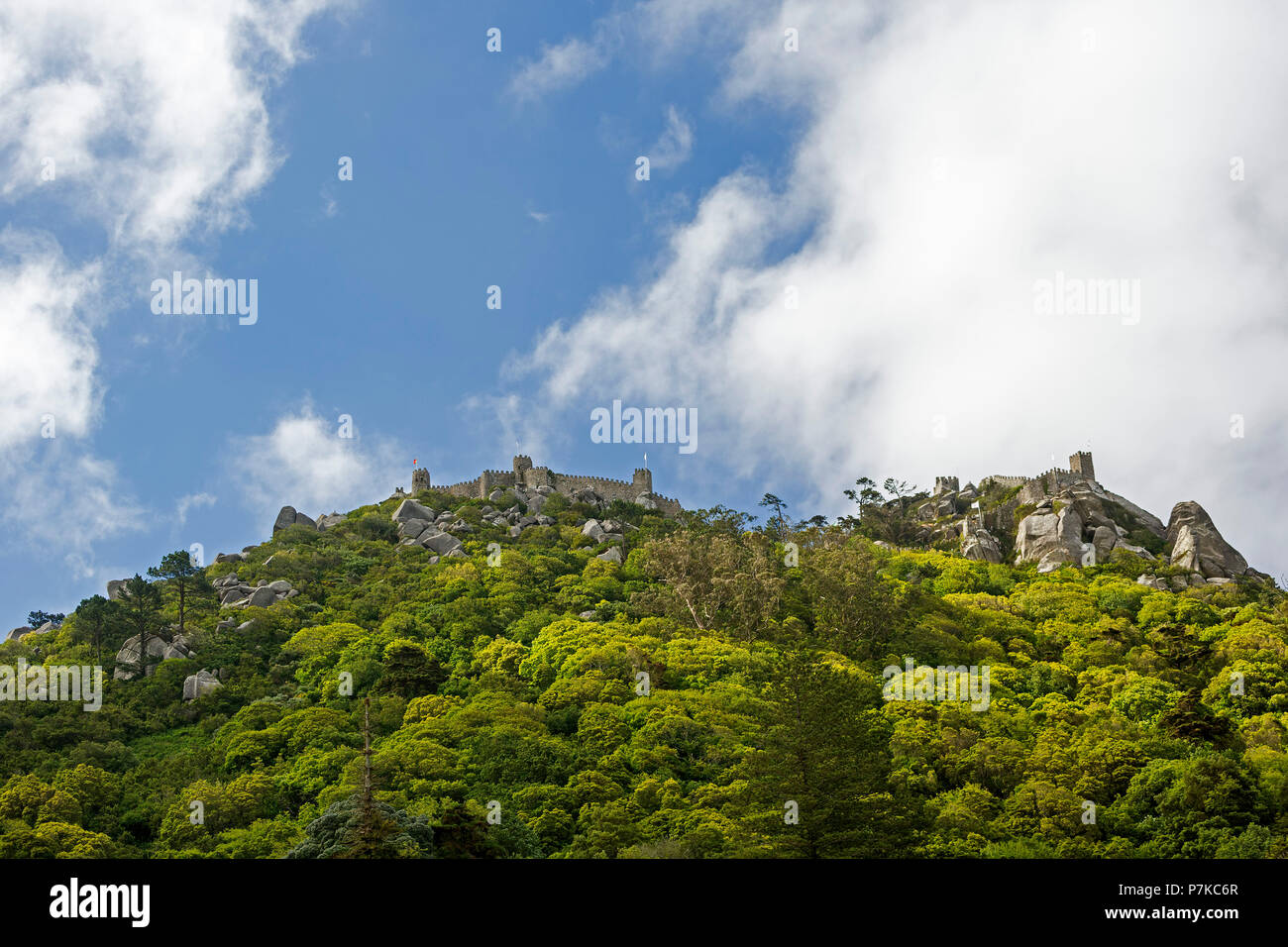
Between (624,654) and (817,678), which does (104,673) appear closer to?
(624,654)

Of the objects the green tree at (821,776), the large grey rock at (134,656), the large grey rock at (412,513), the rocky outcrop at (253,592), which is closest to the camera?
the green tree at (821,776)

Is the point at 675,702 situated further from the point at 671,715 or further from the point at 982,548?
the point at 982,548

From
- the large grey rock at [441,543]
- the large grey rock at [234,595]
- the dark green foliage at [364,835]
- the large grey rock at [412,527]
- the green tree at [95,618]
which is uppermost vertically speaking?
the large grey rock at [412,527]

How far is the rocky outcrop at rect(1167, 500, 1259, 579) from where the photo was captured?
75.4 metres

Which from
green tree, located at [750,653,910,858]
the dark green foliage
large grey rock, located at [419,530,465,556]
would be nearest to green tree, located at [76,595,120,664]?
large grey rock, located at [419,530,465,556]

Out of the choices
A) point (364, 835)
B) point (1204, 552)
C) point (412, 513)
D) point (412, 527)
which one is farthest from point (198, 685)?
point (1204, 552)

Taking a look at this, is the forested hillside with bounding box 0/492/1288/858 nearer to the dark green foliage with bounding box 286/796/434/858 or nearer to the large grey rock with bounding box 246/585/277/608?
the dark green foliage with bounding box 286/796/434/858

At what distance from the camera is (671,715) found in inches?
1828

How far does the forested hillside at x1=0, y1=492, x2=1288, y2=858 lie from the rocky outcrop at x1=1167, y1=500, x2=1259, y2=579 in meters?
3.34

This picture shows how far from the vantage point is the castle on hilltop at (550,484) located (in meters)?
106

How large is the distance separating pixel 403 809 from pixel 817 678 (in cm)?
1412

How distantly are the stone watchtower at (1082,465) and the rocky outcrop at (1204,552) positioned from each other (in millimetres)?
14226

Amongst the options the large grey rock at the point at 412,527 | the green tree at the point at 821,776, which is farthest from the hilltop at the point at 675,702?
the large grey rock at the point at 412,527

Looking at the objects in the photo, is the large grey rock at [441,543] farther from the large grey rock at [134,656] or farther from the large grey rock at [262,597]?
the large grey rock at [134,656]
